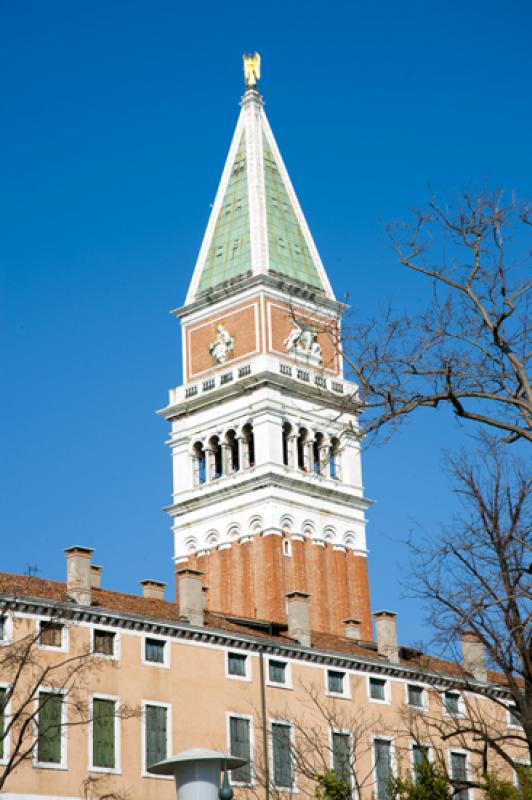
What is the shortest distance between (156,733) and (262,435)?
32879mm

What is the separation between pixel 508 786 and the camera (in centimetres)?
3638

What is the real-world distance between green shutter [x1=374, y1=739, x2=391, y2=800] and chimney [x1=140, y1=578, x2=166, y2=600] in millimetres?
10425

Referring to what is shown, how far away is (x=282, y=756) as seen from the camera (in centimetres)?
5188

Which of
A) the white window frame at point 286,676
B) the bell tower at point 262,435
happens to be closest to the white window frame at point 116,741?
the white window frame at point 286,676

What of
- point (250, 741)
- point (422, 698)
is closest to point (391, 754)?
point (422, 698)

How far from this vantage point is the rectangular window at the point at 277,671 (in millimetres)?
53312

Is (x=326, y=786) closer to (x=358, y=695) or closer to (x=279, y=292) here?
(x=358, y=695)

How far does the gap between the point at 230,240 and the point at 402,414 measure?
2676 inches

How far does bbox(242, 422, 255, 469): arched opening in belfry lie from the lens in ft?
269

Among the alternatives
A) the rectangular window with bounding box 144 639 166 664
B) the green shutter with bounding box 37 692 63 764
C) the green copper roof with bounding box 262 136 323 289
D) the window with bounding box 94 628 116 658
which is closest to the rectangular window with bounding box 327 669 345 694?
the rectangular window with bounding box 144 639 166 664

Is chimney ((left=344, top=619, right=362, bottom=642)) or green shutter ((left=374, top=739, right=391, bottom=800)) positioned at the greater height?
chimney ((left=344, top=619, right=362, bottom=642))

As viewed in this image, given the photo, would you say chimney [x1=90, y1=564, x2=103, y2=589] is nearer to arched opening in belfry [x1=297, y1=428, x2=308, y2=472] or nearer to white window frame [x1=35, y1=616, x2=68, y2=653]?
white window frame [x1=35, y1=616, x2=68, y2=653]

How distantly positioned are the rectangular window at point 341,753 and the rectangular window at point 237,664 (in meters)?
4.17

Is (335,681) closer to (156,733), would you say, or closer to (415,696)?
(415,696)
